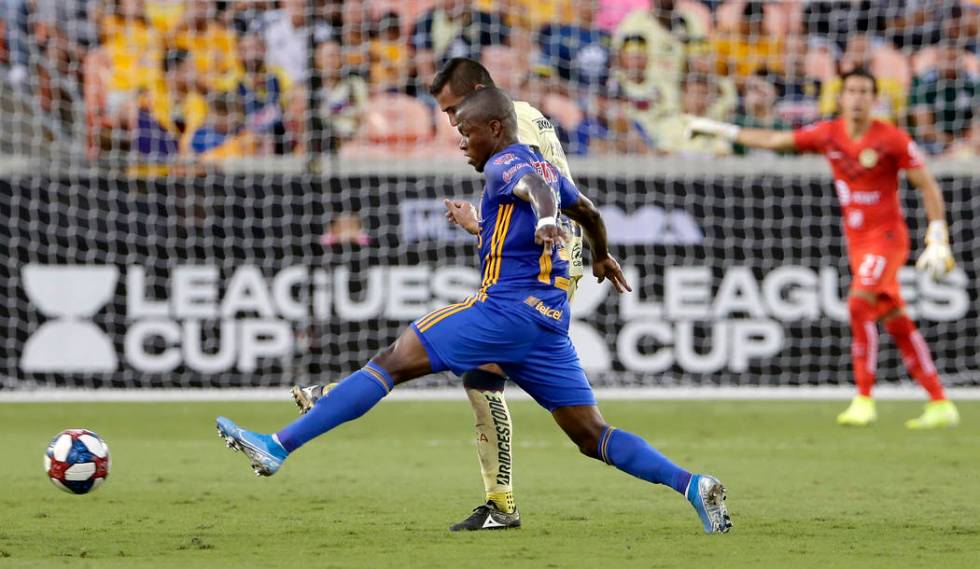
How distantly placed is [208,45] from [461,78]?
9888mm

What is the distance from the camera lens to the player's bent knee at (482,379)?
5824 mm

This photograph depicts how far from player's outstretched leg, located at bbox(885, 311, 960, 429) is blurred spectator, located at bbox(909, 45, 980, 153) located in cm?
472

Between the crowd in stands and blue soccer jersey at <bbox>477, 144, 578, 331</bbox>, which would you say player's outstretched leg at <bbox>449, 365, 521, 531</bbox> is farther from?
the crowd in stands

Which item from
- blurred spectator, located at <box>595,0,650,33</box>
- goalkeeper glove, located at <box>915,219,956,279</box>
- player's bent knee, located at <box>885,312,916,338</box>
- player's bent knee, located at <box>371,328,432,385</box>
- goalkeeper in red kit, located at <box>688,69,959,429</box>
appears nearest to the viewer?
player's bent knee, located at <box>371,328,432,385</box>

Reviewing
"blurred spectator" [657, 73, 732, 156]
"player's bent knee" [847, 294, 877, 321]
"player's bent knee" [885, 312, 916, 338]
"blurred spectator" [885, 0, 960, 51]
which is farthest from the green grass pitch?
"blurred spectator" [885, 0, 960, 51]

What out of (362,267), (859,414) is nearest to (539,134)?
(859,414)

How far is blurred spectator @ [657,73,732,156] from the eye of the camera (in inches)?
582

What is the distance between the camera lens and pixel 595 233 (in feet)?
18.7

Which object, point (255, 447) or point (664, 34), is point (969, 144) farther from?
point (255, 447)

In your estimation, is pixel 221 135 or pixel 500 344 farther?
pixel 221 135

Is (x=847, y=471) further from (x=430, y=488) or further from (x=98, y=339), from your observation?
(x=98, y=339)

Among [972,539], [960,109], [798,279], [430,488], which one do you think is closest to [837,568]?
[972,539]

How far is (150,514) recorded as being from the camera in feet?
20.8

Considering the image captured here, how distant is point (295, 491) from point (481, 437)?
1.60 m
